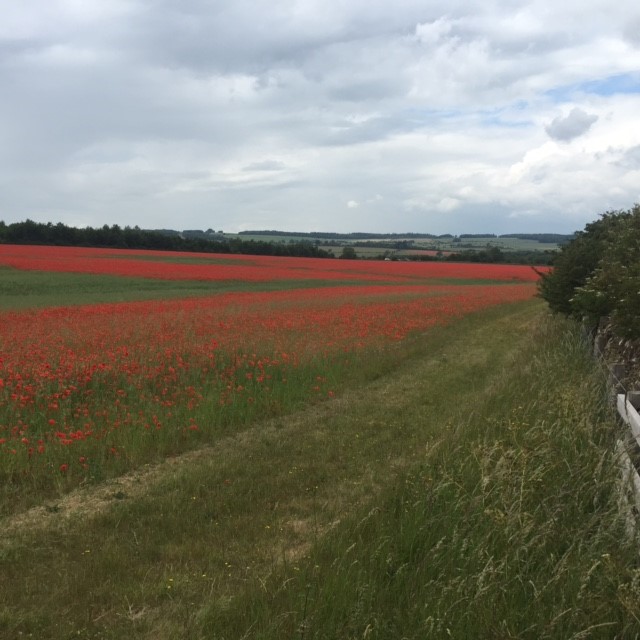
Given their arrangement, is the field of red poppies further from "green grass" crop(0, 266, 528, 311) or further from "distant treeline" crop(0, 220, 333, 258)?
"distant treeline" crop(0, 220, 333, 258)

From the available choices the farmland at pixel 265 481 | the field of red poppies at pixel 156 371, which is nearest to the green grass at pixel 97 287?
the field of red poppies at pixel 156 371

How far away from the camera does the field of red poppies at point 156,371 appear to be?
285 inches

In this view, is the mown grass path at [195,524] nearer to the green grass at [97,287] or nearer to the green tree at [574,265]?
the green tree at [574,265]

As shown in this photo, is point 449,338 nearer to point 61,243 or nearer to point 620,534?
point 620,534

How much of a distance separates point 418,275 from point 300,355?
44.1m

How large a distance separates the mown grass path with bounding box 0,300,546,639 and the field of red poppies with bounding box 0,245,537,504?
0.62m

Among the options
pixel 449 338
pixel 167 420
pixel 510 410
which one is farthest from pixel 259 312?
pixel 510 410

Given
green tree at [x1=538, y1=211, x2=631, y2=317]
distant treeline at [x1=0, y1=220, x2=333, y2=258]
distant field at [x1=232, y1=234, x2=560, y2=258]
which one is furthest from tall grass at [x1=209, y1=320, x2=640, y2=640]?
distant field at [x1=232, y1=234, x2=560, y2=258]

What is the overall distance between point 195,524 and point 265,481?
4.06ft

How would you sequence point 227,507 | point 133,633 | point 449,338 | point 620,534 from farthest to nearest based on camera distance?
point 449,338 < point 227,507 < point 620,534 < point 133,633

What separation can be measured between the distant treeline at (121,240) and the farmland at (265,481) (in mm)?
68646

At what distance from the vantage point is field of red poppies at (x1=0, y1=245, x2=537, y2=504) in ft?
23.8

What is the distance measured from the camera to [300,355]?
1343 cm

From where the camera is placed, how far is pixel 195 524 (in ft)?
17.6
